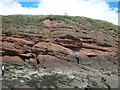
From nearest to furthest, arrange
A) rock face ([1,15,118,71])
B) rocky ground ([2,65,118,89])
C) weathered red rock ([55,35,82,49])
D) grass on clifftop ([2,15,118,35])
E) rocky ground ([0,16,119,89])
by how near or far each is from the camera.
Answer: rocky ground ([2,65,118,89]), rocky ground ([0,16,119,89]), rock face ([1,15,118,71]), weathered red rock ([55,35,82,49]), grass on clifftop ([2,15,118,35])

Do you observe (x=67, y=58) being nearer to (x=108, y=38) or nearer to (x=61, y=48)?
(x=61, y=48)

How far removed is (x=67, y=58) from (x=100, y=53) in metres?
3.35

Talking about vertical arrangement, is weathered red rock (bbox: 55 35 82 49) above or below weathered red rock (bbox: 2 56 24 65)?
above

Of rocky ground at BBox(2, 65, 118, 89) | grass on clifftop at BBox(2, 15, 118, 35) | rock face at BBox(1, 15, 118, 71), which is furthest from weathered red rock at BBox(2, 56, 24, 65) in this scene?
grass on clifftop at BBox(2, 15, 118, 35)

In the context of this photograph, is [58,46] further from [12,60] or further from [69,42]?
[12,60]

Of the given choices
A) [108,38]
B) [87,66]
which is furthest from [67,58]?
[108,38]

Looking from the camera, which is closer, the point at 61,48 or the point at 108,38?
the point at 61,48

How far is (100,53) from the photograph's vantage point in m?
9.91

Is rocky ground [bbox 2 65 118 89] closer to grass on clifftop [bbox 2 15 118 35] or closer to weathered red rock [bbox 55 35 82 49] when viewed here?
weathered red rock [bbox 55 35 82 49]

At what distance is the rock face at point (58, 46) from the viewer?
9.15 metres

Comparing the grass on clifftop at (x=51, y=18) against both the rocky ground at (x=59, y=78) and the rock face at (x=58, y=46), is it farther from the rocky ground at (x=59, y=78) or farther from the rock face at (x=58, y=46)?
the rocky ground at (x=59, y=78)

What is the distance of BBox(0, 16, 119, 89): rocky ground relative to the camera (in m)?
7.98

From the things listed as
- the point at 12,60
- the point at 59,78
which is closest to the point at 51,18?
the point at 12,60

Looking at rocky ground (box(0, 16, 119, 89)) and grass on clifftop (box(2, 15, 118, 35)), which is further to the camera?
grass on clifftop (box(2, 15, 118, 35))
